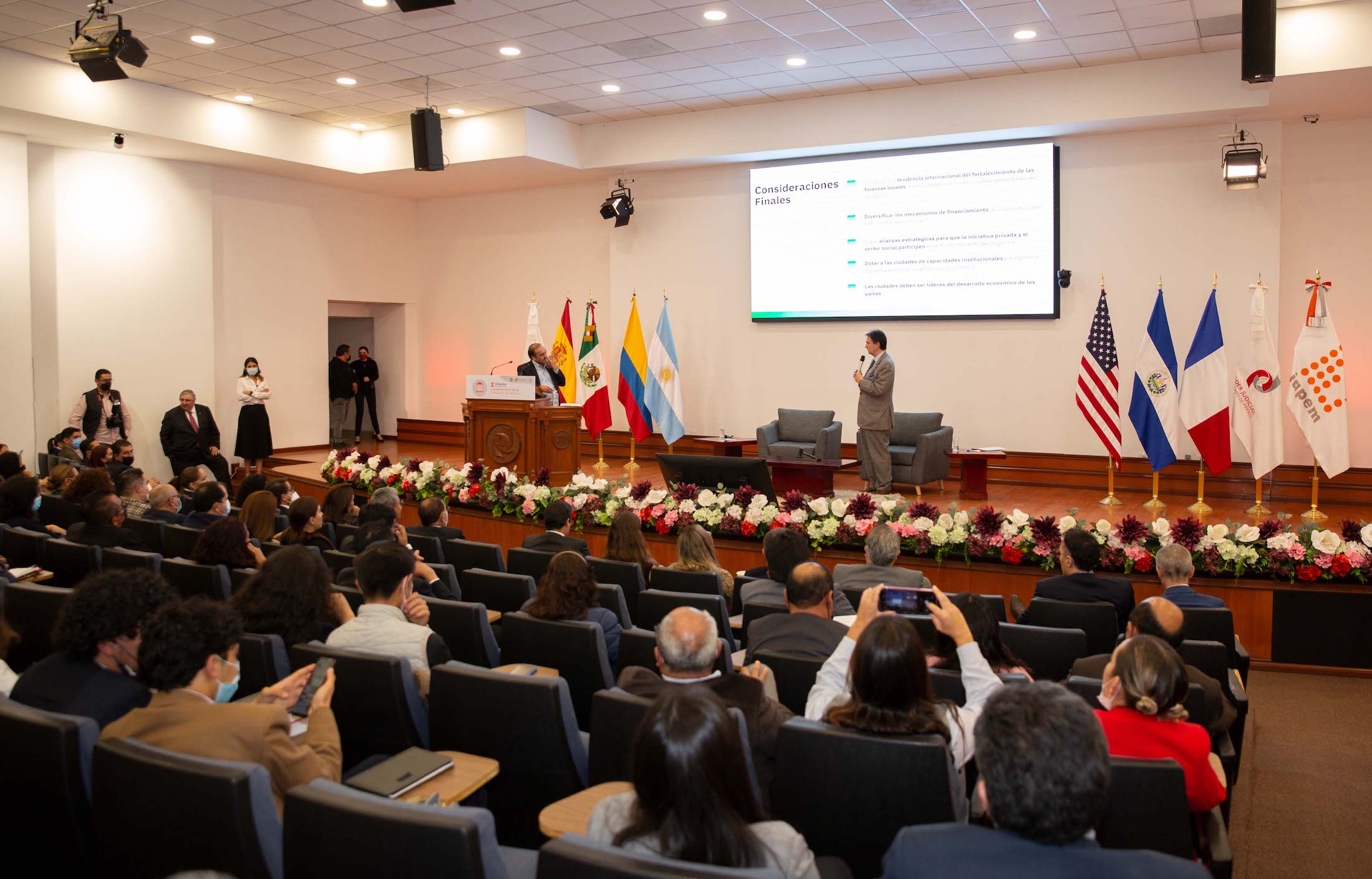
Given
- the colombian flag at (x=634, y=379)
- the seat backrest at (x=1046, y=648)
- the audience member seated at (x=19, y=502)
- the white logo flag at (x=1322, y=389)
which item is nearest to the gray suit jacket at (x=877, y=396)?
the colombian flag at (x=634, y=379)

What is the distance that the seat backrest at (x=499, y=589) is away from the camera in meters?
4.70

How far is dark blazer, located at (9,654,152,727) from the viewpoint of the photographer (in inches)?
105

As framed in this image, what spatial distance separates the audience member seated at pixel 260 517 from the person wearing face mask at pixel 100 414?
617 cm

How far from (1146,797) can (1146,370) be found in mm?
7708

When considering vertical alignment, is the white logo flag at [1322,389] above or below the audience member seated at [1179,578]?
above

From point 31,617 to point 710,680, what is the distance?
2896 mm

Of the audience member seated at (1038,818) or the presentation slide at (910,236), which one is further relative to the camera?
the presentation slide at (910,236)

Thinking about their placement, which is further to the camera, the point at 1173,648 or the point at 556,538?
the point at 556,538

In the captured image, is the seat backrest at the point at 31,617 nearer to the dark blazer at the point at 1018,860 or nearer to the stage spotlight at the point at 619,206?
the dark blazer at the point at 1018,860

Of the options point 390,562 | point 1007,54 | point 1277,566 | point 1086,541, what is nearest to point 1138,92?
point 1007,54

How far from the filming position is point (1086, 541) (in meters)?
4.70

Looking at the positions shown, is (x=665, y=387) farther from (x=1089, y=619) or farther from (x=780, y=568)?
(x=1089, y=619)

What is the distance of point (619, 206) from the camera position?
41.2ft

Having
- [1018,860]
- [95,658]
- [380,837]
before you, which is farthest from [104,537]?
[1018,860]
